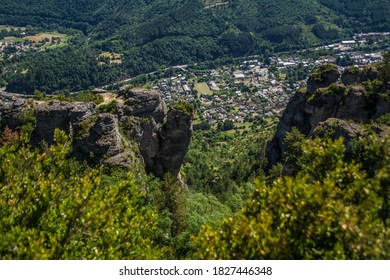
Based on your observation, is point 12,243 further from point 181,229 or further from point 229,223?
Answer: point 181,229

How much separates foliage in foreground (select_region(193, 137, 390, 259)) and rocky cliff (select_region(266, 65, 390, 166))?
3087 centimetres

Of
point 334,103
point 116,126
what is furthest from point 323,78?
point 116,126

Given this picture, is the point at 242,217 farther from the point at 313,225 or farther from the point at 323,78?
the point at 323,78

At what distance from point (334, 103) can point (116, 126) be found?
44690mm

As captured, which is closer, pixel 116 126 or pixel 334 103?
pixel 116 126

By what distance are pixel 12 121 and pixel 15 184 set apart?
136 ft

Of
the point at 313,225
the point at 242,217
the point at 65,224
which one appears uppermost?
the point at 65,224

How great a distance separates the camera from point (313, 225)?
69.2ft

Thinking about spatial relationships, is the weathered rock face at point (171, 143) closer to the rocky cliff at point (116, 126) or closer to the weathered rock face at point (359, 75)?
the rocky cliff at point (116, 126)

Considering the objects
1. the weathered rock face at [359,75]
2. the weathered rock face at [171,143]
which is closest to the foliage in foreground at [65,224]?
the weathered rock face at [171,143]

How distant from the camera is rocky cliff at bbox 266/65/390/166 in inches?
2564

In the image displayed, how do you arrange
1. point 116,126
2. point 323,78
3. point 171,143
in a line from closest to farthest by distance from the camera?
point 116,126 → point 171,143 → point 323,78

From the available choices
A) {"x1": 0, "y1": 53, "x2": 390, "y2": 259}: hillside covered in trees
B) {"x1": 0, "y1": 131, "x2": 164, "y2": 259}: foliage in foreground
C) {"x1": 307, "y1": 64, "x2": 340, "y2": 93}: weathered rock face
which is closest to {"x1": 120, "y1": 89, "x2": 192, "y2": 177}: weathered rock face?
{"x1": 0, "y1": 53, "x2": 390, "y2": 259}: hillside covered in trees

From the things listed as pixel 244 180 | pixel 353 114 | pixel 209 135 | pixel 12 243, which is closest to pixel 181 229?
pixel 12 243
